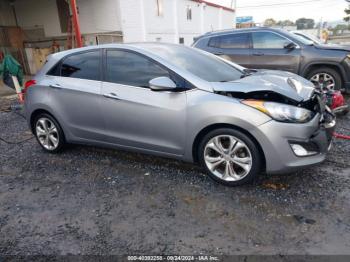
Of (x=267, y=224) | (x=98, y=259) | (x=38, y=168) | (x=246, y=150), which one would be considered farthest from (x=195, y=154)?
(x=38, y=168)

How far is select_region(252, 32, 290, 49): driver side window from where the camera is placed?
7.11 m

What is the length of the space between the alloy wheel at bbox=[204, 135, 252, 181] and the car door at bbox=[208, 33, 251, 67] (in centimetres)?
495

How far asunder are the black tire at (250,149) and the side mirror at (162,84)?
658mm

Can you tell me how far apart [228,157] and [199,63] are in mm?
1297

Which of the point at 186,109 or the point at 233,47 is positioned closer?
the point at 186,109

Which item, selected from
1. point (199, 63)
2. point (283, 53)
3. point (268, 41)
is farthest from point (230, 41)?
point (199, 63)

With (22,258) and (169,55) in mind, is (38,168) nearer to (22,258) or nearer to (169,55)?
→ (22,258)

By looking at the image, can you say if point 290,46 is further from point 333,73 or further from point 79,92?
point 79,92

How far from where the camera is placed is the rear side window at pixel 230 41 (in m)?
7.58

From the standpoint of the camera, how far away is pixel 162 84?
318cm

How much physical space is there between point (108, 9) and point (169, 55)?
13.4 meters

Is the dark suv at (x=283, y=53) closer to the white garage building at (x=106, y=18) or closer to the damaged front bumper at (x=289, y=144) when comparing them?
the damaged front bumper at (x=289, y=144)

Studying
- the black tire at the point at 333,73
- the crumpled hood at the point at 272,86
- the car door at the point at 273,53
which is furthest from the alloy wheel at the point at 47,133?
the black tire at the point at 333,73

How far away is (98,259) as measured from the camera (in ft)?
7.67
